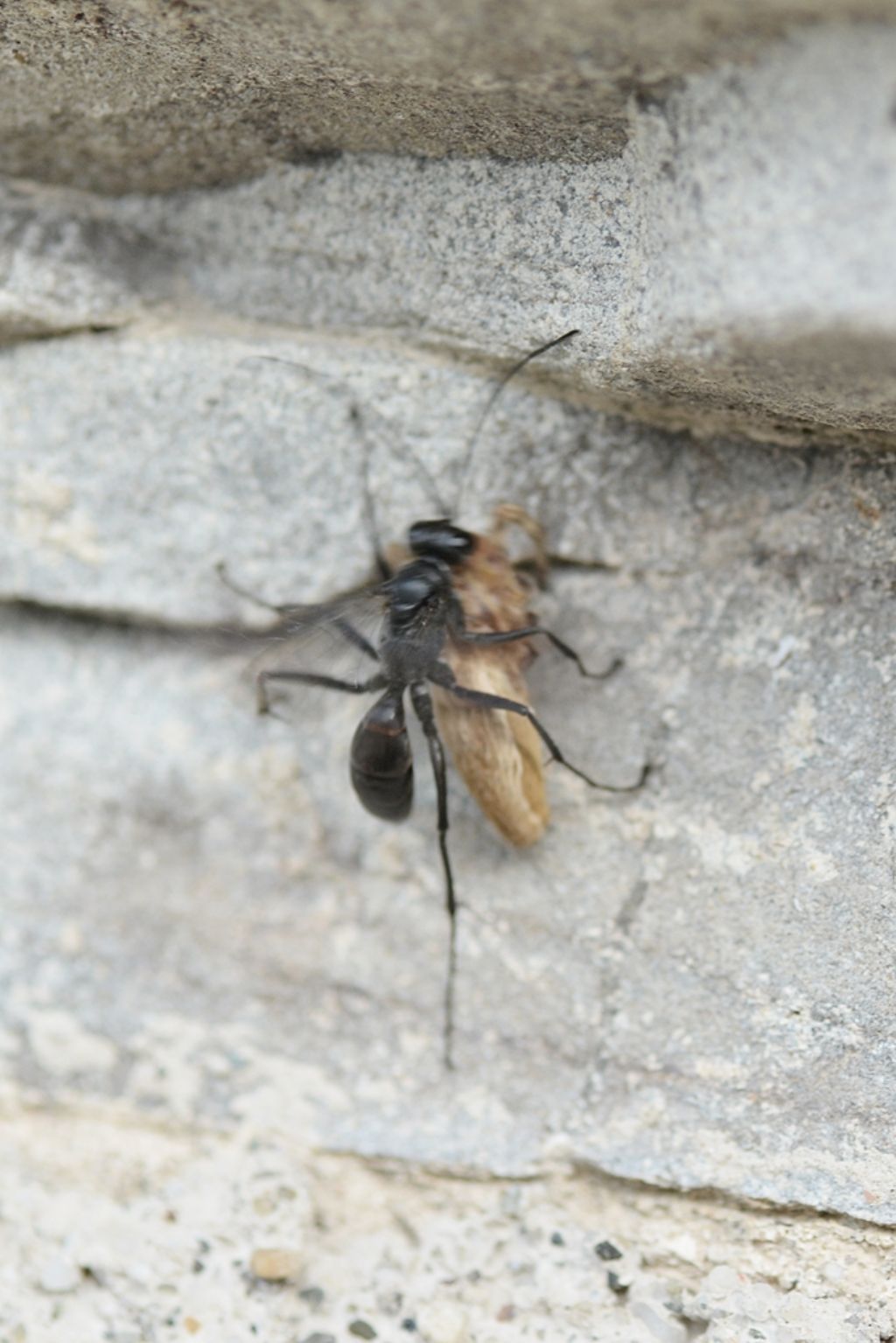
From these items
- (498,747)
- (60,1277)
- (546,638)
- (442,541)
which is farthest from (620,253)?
(60,1277)

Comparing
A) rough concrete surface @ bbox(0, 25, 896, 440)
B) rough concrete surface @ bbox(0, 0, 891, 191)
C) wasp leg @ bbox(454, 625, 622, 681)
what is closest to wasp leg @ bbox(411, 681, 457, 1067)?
wasp leg @ bbox(454, 625, 622, 681)

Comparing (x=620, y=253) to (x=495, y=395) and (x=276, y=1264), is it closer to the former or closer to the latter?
(x=495, y=395)

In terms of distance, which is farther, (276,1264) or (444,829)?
(444,829)

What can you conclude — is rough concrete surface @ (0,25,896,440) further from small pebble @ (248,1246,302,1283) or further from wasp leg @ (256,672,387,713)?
small pebble @ (248,1246,302,1283)

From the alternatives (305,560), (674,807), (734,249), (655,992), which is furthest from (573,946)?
(734,249)

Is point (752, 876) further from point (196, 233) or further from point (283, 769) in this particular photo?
point (196, 233)

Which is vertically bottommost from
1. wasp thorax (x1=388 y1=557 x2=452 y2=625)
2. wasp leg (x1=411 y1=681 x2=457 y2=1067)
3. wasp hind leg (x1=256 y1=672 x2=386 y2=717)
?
wasp leg (x1=411 y1=681 x2=457 y2=1067)
